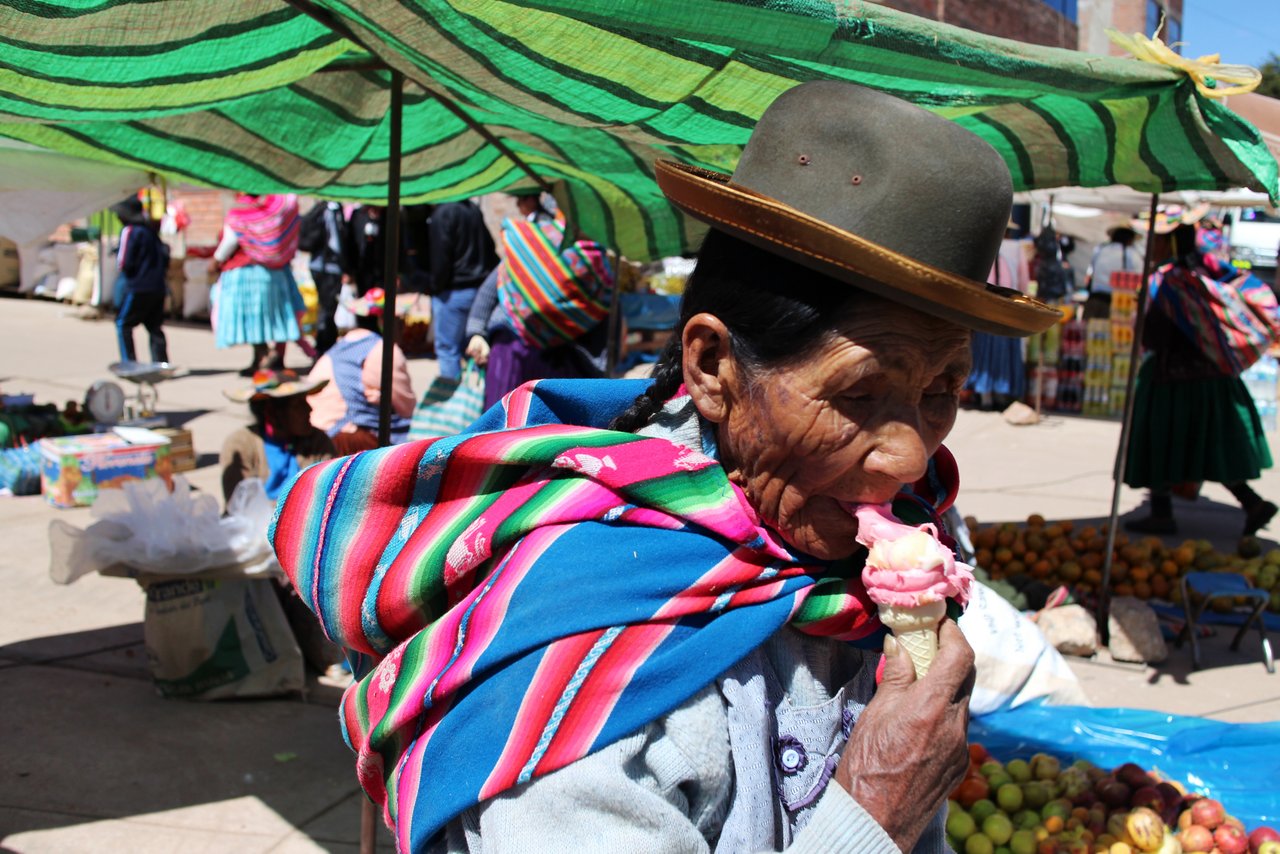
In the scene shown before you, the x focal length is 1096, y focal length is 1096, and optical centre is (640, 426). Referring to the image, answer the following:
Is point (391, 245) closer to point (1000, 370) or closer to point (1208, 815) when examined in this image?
point (1208, 815)

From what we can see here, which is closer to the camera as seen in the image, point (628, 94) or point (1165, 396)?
point (628, 94)

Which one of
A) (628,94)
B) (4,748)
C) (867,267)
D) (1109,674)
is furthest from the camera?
(1109,674)

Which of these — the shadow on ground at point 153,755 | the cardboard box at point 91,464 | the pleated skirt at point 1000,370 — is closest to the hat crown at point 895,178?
the shadow on ground at point 153,755

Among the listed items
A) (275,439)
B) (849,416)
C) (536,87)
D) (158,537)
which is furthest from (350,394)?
(849,416)

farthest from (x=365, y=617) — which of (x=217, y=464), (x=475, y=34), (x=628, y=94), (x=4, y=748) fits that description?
(x=217, y=464)

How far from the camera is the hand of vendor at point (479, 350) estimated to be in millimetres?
6594

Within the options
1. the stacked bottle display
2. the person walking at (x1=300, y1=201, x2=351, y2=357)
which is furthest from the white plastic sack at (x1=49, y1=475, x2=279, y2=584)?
the stacked bottle display

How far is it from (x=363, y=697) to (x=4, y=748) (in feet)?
10.8

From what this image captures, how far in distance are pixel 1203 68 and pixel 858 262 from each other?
2.54 m

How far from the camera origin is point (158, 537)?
431 cm

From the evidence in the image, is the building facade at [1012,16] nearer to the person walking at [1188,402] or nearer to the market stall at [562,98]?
the person walking at [1188,402]

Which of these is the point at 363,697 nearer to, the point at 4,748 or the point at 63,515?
the point at 4,748

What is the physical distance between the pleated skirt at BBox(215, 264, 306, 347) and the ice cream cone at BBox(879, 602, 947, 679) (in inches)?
402

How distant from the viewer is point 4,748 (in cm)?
405
